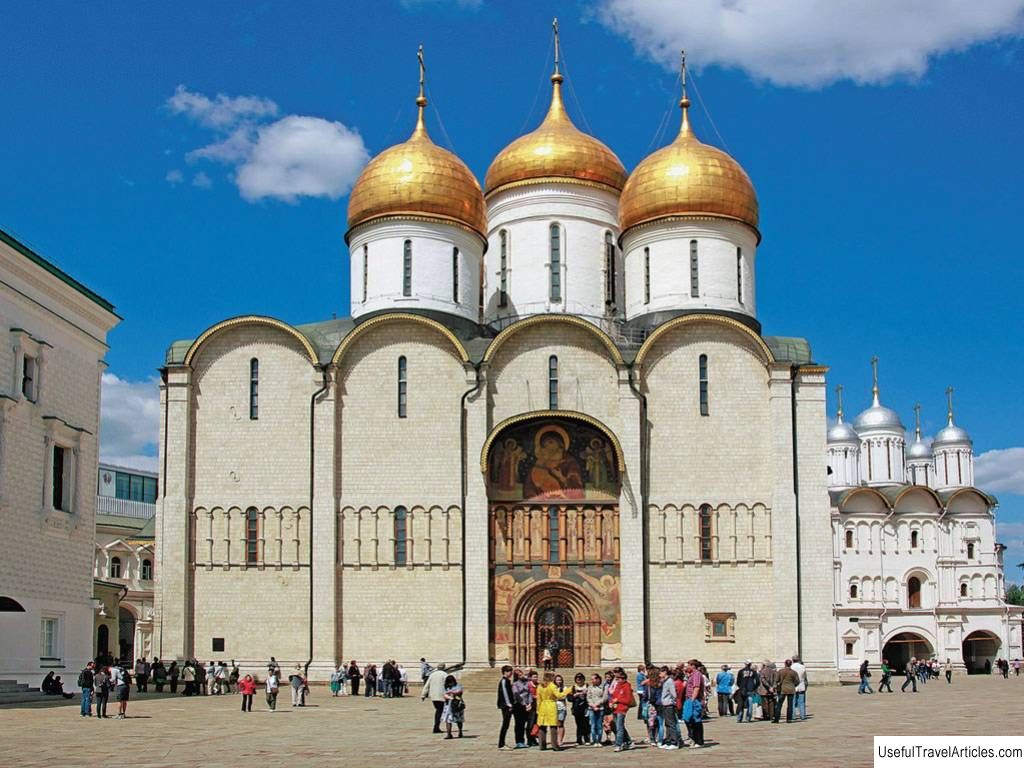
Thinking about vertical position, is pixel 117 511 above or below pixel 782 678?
above

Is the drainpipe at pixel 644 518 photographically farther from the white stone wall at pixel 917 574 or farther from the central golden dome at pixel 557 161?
the white stone wall at pixel 917 574

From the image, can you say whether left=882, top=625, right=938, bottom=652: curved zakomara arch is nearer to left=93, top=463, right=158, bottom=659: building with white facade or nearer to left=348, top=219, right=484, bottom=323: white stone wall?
left=348, top=219, right=484, bottom=323: white stone wall

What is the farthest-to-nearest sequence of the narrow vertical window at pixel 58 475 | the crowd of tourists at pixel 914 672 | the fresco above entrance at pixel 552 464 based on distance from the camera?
1. the fresco above entrance at pixel 552 464
2. the crowd of tourists at pixel 914 672
3. the narrow vertical window at pixel 58 475

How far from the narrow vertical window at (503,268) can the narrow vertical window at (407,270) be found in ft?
12.4

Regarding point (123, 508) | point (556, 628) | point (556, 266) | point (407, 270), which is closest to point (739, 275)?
point (556, 266)

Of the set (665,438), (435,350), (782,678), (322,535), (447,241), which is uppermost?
(447,241)

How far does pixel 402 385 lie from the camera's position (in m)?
34.2

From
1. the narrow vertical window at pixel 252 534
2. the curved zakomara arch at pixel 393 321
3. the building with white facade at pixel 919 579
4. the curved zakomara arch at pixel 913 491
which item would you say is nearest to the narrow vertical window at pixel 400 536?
the narrow vertical window at pixel 252 534

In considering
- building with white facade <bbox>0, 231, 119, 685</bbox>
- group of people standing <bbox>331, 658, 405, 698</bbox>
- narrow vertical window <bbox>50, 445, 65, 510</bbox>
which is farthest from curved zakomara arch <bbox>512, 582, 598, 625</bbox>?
narrow vertical window <bbox>50, 445, 65, 510</bbox>

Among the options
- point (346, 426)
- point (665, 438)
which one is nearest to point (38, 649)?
point (346, 426)

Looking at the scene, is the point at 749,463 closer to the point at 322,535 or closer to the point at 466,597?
→ the point at 466,597

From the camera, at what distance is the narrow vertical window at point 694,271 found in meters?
36.6

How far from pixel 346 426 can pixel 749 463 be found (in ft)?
33.4

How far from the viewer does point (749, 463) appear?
33688 millimetres
